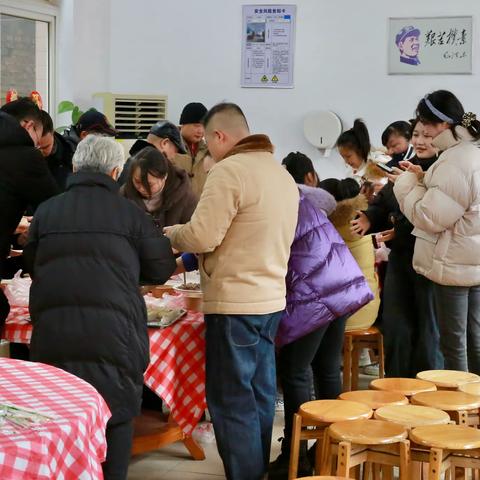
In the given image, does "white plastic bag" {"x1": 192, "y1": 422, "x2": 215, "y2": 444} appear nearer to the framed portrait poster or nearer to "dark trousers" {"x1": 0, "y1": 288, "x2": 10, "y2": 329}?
"dark trousers" {"x1": 0, "y1": 288, "x2": 10, "y2": 329}

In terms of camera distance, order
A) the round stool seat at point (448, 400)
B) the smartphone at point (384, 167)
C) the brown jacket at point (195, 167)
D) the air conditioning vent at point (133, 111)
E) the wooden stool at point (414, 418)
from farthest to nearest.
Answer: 1. the air conditioning vent at point (133, 111)
2. the brown jacket at point (195, 167)
3. the smartphone at point (384, 167)
4. the round stool seat at point (448, 400)
5. the wooden stool at point (414, 418)

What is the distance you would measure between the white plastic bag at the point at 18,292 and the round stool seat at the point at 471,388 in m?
1.76

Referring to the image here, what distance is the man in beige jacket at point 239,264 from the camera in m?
3.38

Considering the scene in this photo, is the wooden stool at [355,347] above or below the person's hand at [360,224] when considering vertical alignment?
below

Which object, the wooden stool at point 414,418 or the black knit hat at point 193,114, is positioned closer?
the wooden stool at point 414,418

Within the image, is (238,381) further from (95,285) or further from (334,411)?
(95,285)

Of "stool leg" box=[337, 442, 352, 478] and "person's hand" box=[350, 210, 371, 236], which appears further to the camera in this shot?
"person's hand" box=[350, 210, 371, 236]

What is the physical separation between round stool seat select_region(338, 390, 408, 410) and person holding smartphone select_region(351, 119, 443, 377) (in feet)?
3.95

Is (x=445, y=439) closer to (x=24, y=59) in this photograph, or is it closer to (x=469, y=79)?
(x=469, y=79)

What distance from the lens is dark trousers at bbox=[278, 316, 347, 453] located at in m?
3.77

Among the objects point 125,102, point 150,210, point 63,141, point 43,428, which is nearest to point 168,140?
point 63,141

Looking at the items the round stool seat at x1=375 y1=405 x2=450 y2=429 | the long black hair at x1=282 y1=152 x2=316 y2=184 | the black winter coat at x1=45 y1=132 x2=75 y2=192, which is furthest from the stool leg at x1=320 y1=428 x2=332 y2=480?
the black winter coat at x1=45 y1=132 x2=75 y2=192

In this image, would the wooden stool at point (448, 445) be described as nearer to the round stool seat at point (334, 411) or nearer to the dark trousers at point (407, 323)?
the round stool seat at point (334, 411)

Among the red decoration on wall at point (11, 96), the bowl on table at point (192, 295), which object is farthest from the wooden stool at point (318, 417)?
the red decoration on wall at point (11, 96)
